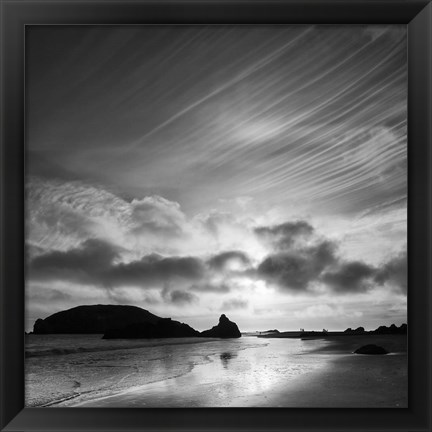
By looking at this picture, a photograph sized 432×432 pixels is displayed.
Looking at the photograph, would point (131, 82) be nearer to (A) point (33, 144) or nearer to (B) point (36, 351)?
(A) point (33, 144)

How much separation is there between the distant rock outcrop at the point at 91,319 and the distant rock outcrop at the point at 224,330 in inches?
8.0

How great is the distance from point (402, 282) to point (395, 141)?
0.53m

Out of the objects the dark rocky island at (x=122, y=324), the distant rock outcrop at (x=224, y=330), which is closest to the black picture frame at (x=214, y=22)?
the dark rocky island at (x=122, y=324)

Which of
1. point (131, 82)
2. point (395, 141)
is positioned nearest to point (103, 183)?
point (131, 82)

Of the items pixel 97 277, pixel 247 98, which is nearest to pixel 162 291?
pixel 97 277

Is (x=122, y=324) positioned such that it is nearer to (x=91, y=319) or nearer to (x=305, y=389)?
(x=91, y=319)

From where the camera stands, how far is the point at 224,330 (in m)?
1.87

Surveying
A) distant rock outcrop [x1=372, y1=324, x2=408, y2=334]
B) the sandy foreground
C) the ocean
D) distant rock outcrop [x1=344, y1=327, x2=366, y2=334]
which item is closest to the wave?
the ocean

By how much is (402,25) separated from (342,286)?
102 cm

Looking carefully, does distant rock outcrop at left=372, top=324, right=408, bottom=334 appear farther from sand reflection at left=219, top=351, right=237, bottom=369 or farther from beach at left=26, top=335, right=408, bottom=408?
sand reflection at left=219, top=351, right=237, bottom=369

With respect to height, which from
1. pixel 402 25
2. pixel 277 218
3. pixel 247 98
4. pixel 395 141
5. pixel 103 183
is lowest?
pixel 277 218

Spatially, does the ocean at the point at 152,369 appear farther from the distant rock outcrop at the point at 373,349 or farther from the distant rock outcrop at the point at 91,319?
the distant rock outcrop at the point at 373,349

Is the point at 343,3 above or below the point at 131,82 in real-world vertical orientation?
above

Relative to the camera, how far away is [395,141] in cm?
189
